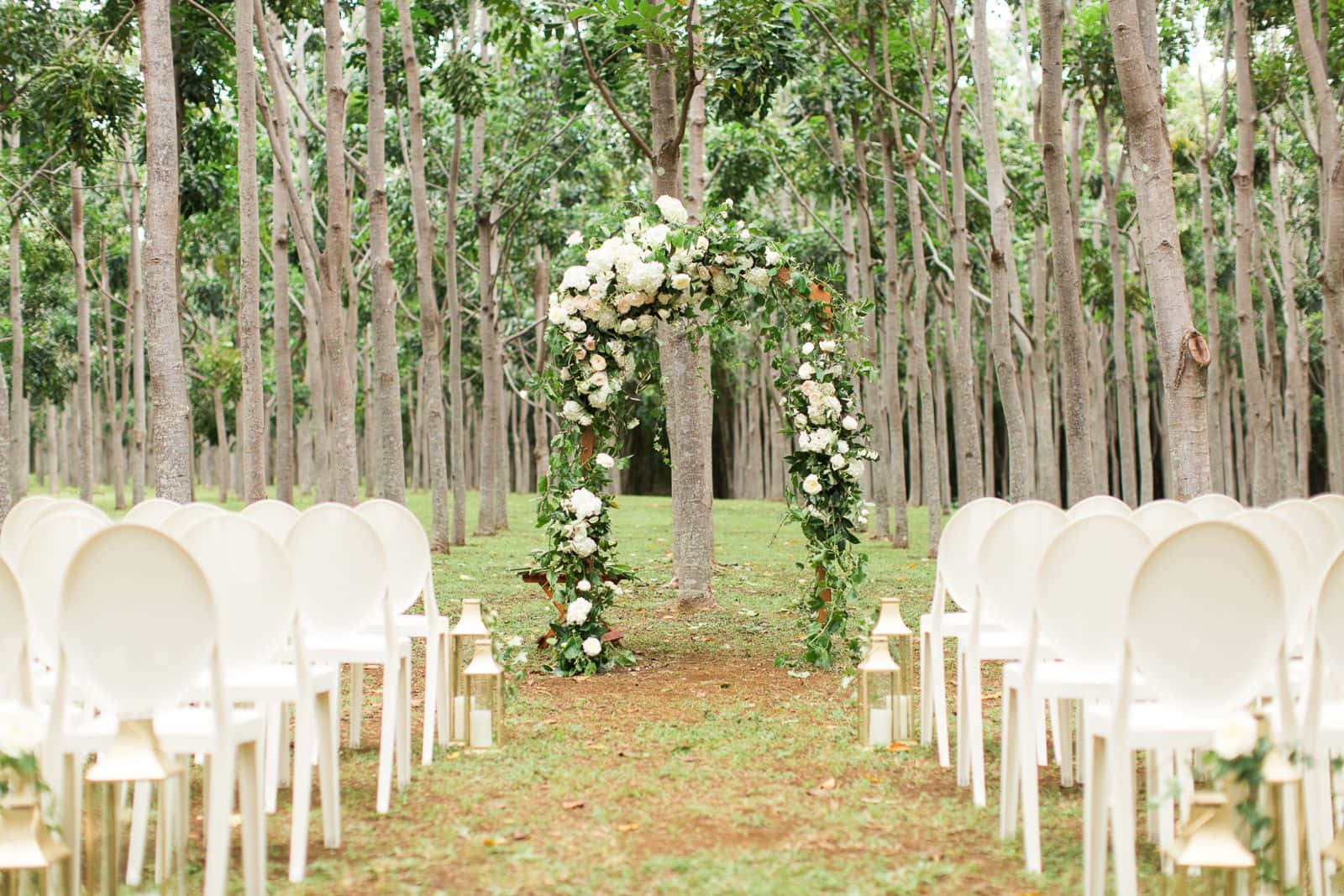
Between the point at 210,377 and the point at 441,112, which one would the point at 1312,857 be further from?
the point at 210,377

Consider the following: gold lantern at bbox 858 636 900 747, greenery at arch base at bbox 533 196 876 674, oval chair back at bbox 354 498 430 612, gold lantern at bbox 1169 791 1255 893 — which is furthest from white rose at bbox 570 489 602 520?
gold lantern at bbox 1169 791 1255 893

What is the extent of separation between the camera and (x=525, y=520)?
23547 mm

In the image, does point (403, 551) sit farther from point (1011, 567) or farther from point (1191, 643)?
point (1191, 643)

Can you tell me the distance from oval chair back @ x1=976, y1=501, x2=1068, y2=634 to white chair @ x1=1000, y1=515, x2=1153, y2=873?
2.28 ft

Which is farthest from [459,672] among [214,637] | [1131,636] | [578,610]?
[1131,636]

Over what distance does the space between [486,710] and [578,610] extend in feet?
6.33

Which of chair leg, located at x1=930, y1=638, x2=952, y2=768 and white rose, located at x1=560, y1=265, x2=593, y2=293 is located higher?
white rose, located at x1=560, y1=265, x2=593, y2=293

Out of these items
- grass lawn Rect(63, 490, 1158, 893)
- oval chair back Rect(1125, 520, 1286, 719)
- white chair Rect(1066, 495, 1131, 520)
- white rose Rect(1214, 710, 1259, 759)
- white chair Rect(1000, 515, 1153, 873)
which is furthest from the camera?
white chair Rect(1066, 495, 1131, 520)

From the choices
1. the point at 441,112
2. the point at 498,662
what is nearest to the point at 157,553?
the point at 498,662

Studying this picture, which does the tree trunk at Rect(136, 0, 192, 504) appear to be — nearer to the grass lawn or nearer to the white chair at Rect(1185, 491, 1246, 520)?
the grass lawn

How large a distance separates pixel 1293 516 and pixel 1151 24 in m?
4.17

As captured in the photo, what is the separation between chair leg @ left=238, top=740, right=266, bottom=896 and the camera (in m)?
3.63

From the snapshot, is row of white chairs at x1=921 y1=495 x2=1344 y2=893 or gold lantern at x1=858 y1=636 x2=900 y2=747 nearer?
row of white chairs at x1=921 y1=495 x2=1344 y2=893

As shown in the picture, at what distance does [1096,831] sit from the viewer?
11.7ft
